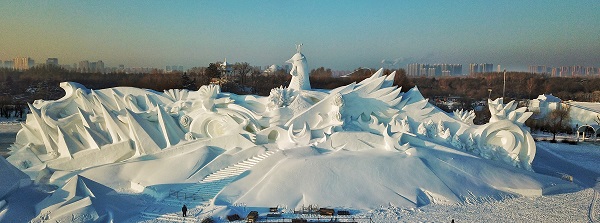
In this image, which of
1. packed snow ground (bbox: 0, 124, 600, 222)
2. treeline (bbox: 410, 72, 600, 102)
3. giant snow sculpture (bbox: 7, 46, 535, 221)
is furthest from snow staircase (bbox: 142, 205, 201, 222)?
treeline (bbox: 410, 72, 600, 102)

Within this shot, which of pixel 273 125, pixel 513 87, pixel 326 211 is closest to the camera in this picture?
pixel 326 211

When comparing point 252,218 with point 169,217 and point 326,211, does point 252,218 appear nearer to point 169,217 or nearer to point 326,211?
point 326,211

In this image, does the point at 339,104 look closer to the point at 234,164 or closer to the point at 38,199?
the point at 234,164

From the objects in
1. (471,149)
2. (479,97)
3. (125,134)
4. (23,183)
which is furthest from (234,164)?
(479,97)

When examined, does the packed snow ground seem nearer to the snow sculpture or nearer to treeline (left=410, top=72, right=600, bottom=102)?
the snow sculpture

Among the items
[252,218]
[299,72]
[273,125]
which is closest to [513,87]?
[299,72]

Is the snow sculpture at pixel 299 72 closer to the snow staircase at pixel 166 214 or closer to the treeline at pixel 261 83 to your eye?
the snow staircase at pixel 166 214
